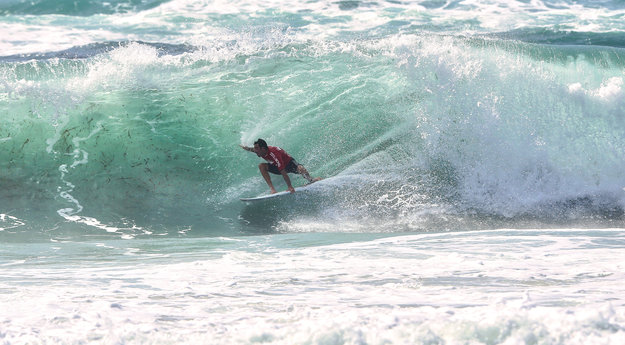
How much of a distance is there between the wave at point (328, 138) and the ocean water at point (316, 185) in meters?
0.04

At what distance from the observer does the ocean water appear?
455cm

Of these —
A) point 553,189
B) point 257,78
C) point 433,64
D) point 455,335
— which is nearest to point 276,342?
point 455,335

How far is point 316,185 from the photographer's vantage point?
31.3ft

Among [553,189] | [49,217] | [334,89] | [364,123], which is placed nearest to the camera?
[49,217]

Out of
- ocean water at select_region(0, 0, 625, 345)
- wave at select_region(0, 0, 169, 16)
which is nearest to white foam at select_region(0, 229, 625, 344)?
ocean water at select_region(0, 0, 625, 345)

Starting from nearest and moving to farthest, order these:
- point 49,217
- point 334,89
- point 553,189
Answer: point 49,217 → point 553,189 → point 334,89

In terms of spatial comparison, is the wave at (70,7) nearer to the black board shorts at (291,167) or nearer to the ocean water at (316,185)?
the ocean water at (316,185)

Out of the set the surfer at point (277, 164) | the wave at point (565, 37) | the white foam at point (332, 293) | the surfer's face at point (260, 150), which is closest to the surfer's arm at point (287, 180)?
the surfer at point (277, 164)

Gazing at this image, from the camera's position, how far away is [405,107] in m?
11.2

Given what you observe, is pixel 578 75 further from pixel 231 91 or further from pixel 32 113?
pixel 32 113

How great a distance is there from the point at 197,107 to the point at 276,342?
28.0ft

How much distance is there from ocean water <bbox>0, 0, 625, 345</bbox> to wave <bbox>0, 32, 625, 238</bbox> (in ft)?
0.13

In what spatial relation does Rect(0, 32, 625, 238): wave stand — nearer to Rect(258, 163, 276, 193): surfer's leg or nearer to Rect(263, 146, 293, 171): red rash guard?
Rect(258, 163, 276, 193): surfer's leg

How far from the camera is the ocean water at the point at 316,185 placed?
4.55 meters
